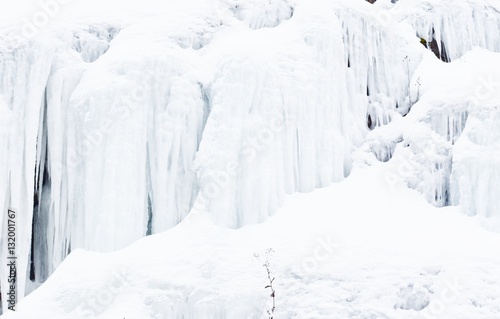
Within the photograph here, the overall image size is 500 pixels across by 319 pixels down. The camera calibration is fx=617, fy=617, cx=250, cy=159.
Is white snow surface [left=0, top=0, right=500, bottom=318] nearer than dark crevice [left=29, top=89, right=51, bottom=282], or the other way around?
white snow surface [left=0, top=0, right=500, bottom=318]

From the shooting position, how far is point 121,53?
14.5 meters

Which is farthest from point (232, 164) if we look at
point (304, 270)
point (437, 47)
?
point (437, 47)

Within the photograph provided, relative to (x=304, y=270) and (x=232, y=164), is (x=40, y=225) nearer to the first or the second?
(x=232, y=164)

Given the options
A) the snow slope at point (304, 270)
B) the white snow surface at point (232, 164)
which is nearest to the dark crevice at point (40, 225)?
the white snow surface at point (232, 164)

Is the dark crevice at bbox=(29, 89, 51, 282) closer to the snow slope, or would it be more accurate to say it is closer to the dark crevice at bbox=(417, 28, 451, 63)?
the snow slope

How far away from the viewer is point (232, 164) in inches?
530

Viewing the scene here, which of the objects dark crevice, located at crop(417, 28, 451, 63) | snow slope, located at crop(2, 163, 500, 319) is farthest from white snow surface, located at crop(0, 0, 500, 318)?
dark crevice, located at crop(417, 28, 451, 63)

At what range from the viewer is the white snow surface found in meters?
11.9

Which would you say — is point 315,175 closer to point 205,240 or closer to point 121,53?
point 205,240

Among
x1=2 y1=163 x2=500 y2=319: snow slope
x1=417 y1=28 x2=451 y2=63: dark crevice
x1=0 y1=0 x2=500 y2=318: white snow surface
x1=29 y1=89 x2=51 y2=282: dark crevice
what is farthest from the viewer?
x1=417 y1=28 x2=451 y2=63: dark crevice

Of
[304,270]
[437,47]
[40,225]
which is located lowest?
[304,270]

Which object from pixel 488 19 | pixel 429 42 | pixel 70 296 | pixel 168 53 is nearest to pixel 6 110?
pixel 168 53

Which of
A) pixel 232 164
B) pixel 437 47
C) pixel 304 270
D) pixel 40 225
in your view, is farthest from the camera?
pixel 437 47

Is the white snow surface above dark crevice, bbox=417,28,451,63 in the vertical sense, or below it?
below
